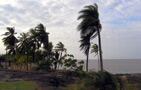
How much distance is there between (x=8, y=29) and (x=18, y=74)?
115 ft

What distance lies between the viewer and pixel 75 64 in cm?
7944

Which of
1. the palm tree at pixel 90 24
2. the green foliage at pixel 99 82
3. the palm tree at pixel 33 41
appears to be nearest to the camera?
the green foliage at pixel 99 82

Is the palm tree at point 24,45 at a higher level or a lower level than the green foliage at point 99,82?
higher

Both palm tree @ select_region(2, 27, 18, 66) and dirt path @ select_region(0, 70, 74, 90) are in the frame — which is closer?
dirt path @ select_region(0, 70, 74, 90)

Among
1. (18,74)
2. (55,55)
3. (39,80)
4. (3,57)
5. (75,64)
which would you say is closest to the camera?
(39,80)

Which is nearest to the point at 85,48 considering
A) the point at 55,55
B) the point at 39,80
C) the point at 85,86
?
the point at 39,80

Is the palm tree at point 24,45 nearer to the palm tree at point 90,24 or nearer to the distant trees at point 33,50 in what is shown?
the distant trees at point 33,50

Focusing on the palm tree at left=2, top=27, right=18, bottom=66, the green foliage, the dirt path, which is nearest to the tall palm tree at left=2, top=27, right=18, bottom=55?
the palm tree at left=2, top=27, right=18, bottom=66

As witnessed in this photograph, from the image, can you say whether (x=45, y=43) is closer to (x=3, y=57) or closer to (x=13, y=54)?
(x=13, y=54)

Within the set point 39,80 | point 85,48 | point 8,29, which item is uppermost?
point 8,29

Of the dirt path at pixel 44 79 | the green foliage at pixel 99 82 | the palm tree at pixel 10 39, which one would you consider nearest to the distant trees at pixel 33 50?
the palm tree at pixel 10 39

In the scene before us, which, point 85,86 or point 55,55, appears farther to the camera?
point 55,55

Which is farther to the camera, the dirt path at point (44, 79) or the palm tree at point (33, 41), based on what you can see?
the palm tree at point (33, 41)

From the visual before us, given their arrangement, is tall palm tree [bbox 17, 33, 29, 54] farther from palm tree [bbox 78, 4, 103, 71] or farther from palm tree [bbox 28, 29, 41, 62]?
palm tree [bbox 78, 4, 103, 71]
